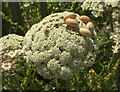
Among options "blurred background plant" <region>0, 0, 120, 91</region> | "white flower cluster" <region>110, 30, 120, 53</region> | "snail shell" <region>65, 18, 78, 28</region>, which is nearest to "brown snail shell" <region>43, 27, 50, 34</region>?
"snail shell" <region>65, 18, 78, 28</region>

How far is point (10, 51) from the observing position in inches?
88.3

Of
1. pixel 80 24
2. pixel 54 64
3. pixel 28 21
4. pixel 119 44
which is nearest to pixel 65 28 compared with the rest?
pixel 80 24

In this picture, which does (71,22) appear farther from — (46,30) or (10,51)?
(10,51)

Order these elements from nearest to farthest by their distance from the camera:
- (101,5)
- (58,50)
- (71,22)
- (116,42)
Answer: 1. (58,50)
2. (71,22)
3. (116,42)
4. (101,5)

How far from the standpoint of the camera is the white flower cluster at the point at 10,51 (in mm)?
2167

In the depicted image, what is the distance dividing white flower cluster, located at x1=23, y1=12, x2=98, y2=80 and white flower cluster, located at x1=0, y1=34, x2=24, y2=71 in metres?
0.10

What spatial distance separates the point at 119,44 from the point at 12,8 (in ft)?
5.67

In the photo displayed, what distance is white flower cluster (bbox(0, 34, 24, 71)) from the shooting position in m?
2.17

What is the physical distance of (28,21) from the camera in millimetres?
4324

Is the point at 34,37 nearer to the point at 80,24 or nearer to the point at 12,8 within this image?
the point at 80,24

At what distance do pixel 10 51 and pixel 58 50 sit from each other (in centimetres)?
41

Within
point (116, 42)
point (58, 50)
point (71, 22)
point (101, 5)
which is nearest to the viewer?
point (58, 50)

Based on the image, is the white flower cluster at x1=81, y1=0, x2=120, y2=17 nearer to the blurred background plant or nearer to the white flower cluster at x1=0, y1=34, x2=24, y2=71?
the blurred background plant

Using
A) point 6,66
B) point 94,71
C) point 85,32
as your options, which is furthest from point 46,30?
point 94,71
